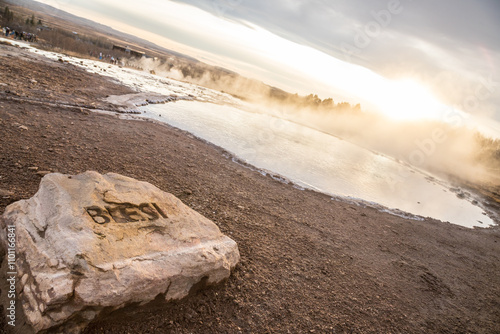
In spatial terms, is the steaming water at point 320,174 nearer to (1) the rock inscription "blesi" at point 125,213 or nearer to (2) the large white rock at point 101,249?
(2) the large white rock at point 101,249

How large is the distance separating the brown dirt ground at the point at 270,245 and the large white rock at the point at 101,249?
41cm

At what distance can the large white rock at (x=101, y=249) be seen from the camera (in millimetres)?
2930

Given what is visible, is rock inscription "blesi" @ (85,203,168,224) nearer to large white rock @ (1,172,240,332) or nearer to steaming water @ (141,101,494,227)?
large white rock @ (1,172,240,332)

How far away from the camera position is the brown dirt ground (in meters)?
4.59

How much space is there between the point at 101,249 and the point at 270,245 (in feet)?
14.0

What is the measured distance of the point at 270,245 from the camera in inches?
263

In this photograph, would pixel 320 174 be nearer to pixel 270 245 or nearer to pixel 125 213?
pixel 270 245

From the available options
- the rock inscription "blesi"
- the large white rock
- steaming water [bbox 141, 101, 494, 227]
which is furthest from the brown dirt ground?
steaming water [bbox 141, 101, 494, 227]

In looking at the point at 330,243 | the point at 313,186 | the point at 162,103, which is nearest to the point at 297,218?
the point at 330,243

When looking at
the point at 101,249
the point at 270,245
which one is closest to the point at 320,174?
the point at 270,245

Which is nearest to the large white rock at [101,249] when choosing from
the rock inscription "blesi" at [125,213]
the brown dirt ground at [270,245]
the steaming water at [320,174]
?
the rock inscription "blesi" at [125,213]

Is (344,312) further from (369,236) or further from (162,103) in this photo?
(162,103)

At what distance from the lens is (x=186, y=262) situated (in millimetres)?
4012

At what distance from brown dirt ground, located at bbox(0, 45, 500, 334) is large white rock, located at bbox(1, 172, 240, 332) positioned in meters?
0.41
